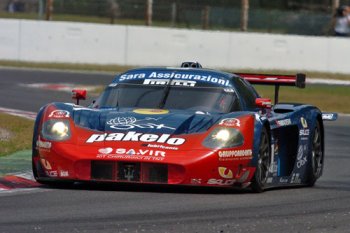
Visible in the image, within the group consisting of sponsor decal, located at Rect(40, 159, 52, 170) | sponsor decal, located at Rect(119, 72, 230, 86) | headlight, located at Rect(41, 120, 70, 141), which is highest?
sponsor decal, located at Rect(119, 72, 230, 86)

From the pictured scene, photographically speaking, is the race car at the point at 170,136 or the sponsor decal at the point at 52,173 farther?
the sponsor decal at the point at 52,173

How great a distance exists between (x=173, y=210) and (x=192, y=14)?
26.8m

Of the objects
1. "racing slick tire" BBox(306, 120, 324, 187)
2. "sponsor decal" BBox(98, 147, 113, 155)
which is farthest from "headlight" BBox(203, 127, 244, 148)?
"racing slick tire" BBox(306, 120, 324, 187)

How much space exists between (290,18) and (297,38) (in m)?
1.72

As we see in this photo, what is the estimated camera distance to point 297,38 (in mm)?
33406

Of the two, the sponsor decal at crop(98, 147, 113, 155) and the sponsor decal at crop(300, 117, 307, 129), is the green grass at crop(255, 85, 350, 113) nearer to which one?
the sponsor decal at crop(300, 117, 307, 129)

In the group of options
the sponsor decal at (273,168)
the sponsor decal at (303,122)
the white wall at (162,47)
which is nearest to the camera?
the sponsor decal at (273,168)

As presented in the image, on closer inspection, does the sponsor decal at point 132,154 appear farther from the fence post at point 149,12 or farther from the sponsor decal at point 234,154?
the fence post at point 149,12

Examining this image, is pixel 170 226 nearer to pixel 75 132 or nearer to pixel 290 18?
pixel 75 132

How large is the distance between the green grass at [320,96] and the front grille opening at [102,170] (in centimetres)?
1457

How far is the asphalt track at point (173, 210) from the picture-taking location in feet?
25.4

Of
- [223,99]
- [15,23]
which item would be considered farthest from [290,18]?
[223,99]

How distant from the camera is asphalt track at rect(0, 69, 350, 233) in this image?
25.4 ft

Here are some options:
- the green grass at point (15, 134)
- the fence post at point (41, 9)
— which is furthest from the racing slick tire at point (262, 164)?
Answer: the fence post at point (41, 9)
